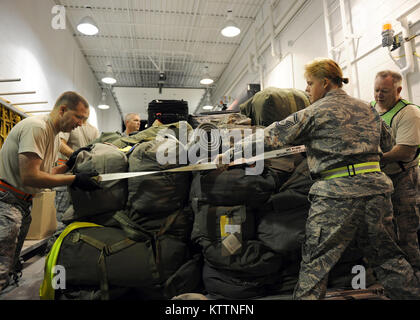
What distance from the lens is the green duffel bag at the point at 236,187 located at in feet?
4.89

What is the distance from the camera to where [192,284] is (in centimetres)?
153

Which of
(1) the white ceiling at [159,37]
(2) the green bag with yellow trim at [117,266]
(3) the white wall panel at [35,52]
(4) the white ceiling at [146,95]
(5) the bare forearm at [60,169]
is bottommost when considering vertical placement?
(2) the green bag with yellow trim at [117,266]

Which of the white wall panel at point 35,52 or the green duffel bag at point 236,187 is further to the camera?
the white wall panel at point 35,52

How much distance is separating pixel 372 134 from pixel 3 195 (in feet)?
6.92

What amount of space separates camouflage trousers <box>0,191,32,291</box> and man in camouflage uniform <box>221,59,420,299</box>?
1.54 meters

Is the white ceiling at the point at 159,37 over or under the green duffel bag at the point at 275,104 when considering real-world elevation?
over

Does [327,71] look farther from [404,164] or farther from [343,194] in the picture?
[404,164]

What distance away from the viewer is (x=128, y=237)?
1534 mm

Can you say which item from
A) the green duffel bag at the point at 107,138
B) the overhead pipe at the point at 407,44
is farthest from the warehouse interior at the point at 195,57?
the green duffel bag at the point at 107,138

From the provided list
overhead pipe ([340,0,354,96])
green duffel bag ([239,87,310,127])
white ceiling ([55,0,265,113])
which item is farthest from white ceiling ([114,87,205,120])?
green duffel bag ([239,87,310,127])

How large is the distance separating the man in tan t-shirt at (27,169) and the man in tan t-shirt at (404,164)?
1970 millimetres

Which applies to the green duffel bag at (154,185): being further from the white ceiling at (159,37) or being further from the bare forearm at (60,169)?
the white ceiling at (159,37)

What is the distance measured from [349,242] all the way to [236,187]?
613mm

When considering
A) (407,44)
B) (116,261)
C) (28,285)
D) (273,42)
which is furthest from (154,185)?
(273,42)
